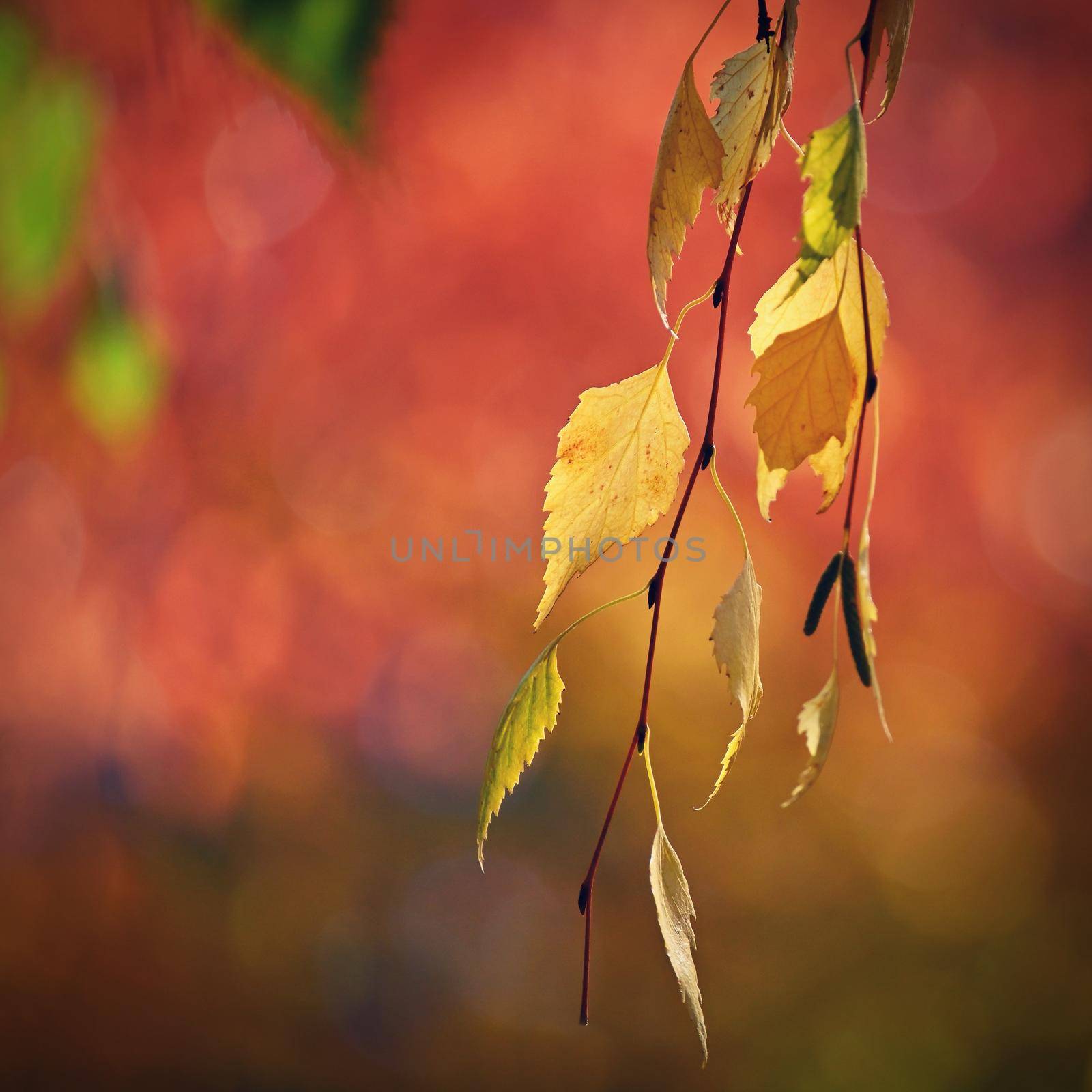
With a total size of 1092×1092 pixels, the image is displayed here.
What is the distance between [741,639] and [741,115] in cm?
10

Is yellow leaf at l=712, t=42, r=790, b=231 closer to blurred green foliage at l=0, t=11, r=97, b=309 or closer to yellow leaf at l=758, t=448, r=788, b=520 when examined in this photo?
yellow leaf at l=758, t=448, r=788, b=520

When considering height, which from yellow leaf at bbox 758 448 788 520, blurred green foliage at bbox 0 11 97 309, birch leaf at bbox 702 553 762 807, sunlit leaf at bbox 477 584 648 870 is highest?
blurred green foliage at bbox 0 11 97 309

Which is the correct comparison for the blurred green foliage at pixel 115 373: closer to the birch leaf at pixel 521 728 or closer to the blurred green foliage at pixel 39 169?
the blurred green foliage at pixel 39 169

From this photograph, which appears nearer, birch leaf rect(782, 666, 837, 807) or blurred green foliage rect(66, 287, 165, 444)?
birch leaf rect(782, 666, 837, 807)

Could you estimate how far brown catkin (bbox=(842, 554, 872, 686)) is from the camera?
14 cm

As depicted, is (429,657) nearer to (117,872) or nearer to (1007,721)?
(117,872)

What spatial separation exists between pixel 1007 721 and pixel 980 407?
25 cm

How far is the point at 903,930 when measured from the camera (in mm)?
747

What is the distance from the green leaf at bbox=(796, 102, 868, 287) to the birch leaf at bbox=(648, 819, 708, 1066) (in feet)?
0.30

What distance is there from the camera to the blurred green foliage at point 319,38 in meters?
0.67

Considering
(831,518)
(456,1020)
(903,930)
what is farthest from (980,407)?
(456,1020)

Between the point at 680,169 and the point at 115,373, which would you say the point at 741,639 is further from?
the point at 115,373

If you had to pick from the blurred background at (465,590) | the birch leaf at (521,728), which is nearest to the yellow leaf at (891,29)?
the birch leaf at (521,728)

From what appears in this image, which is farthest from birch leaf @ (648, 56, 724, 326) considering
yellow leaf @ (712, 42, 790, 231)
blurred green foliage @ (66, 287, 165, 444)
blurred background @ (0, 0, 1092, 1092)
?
blurred green foliage @ (66, 287, 165, 444)
